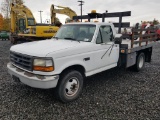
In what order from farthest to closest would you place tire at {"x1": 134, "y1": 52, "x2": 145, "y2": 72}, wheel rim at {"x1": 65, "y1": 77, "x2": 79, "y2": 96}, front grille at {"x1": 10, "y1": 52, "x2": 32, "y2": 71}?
tire at {"x1": 134, "y1": 52, "x2": 145, "y2": 72}, wheel rim at {"x1": 65, "y1": 77, "x2": 79, "y2": 96}, front grille at {"x1": 10, "y1": 52, "x2": 32, "y2": 71}

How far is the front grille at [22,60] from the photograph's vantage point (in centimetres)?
351

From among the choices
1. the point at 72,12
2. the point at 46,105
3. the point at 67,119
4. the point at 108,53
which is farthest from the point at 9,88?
the point at 72,12

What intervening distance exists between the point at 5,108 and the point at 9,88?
47.2 inches

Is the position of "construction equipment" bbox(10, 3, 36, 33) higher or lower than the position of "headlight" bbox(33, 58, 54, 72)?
higher

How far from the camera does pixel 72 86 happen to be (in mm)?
3969

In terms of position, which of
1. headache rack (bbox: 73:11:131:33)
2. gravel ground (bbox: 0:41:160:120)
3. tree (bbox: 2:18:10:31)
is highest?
tree (bbox: 2:18:10:31)

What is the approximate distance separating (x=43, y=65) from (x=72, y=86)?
103cm

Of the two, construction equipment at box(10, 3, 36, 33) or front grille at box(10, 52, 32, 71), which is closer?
front grille at box(10, 52, 32, 71)

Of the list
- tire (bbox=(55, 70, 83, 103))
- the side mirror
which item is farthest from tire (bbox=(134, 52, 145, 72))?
tire (bbox=(55, 70, 83, 103))

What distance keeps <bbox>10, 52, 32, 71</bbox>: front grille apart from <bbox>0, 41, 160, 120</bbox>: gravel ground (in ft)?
3.08

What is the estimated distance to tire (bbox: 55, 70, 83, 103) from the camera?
12.0 feet

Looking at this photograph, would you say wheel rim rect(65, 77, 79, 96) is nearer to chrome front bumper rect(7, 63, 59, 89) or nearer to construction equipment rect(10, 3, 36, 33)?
chrome front bumper rect(7, 63, 59, 89)

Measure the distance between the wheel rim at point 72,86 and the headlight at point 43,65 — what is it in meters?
0.71

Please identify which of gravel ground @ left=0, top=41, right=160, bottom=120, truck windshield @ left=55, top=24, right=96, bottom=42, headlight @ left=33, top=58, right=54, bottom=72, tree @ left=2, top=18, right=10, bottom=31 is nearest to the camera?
headlight @ left=33, top=58, right=54, bottom=72
